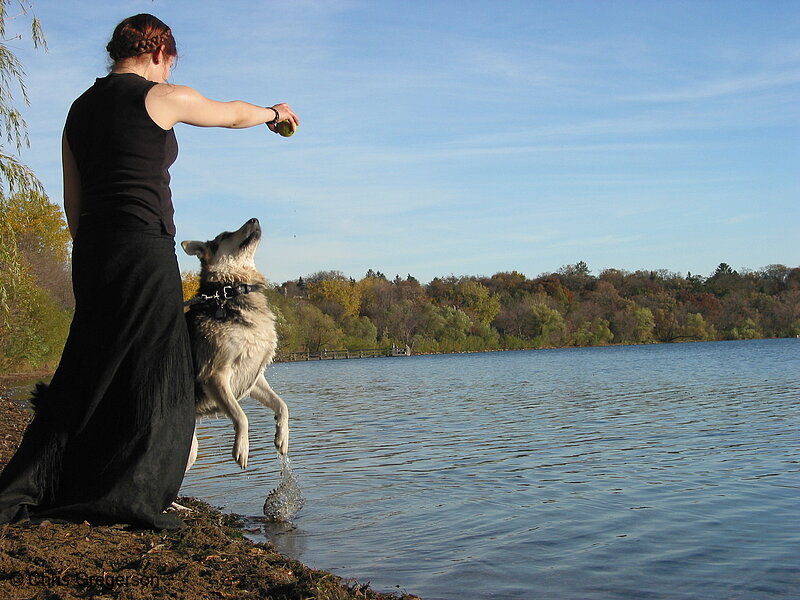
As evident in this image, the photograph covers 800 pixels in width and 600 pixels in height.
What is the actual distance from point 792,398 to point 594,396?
592cm

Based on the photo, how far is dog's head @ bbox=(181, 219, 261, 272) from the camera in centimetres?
611

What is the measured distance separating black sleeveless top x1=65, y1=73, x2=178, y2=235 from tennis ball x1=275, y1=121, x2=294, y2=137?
632 millimetres

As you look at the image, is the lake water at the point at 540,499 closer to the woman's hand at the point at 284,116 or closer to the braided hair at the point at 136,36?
the woman's hand at the point at 284,116

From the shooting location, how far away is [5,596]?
135 inches

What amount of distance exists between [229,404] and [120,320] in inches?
61.2

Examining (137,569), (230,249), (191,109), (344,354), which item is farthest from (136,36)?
(344,354)

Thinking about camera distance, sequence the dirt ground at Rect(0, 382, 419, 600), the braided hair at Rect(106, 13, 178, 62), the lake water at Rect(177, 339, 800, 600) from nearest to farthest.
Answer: the dirt ground at Rect(0, 382, 419, 600) → the braided hair at Rect(106, 13, 178, 62) → the lake water at Rect(177, 339, 800, 600)

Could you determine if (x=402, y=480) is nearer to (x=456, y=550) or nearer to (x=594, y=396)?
(x=456, y=550)

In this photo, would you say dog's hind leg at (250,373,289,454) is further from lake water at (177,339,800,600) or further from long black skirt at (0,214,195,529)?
long black skirt at (0,214,195,529)

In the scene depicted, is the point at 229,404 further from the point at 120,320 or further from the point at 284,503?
the point at 284,503

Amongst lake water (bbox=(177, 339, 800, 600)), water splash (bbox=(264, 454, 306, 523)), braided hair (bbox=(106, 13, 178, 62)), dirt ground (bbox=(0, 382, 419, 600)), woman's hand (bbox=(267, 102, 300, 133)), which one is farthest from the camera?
water splash (bbox=(264, 454, 306, 523))

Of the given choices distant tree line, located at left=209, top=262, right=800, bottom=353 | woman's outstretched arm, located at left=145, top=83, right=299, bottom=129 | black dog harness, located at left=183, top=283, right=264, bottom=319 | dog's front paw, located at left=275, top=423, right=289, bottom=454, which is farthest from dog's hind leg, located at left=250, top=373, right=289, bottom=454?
distant tree line, located at left=209, top=262, right=800, bottom=353

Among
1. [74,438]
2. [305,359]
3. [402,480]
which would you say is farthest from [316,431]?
[305,359]

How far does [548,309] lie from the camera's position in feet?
375
